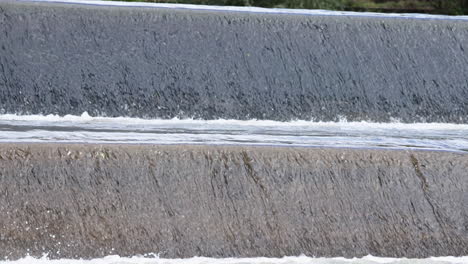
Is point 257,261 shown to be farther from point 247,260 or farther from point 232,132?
point 232,132

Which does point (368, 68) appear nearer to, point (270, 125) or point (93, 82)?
point (270, 125)

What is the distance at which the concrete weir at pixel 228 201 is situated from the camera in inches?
147

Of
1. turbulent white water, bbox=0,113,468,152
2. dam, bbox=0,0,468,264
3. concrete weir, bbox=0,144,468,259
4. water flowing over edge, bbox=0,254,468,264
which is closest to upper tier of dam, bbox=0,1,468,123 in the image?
dam, bbox=0,0,468,264

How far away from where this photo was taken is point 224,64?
6676 millimetres

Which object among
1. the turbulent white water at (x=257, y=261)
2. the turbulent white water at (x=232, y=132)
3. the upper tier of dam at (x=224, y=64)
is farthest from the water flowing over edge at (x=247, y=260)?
the upper tier of dam at (x=224, y=64)

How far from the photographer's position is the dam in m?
3.79

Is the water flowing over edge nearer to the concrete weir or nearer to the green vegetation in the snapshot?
the concrete weir

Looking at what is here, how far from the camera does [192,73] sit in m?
6.59

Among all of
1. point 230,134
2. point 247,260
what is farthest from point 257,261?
point 230,134

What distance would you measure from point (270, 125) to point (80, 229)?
264 cm

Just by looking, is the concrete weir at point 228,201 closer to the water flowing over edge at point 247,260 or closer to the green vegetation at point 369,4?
the water flowing over edge at point 247,260

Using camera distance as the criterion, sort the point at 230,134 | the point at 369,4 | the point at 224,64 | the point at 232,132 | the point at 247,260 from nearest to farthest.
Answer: the point at 247,260
the point at 230,134
the point at 232,132
the point at 224,64
the point at 369,4

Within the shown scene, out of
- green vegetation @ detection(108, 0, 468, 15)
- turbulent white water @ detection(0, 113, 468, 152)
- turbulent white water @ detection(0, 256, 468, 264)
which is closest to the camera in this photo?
turbulent white water @ detection(0, 256, 468, 264)

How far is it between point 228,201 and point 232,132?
1506 millimetres
